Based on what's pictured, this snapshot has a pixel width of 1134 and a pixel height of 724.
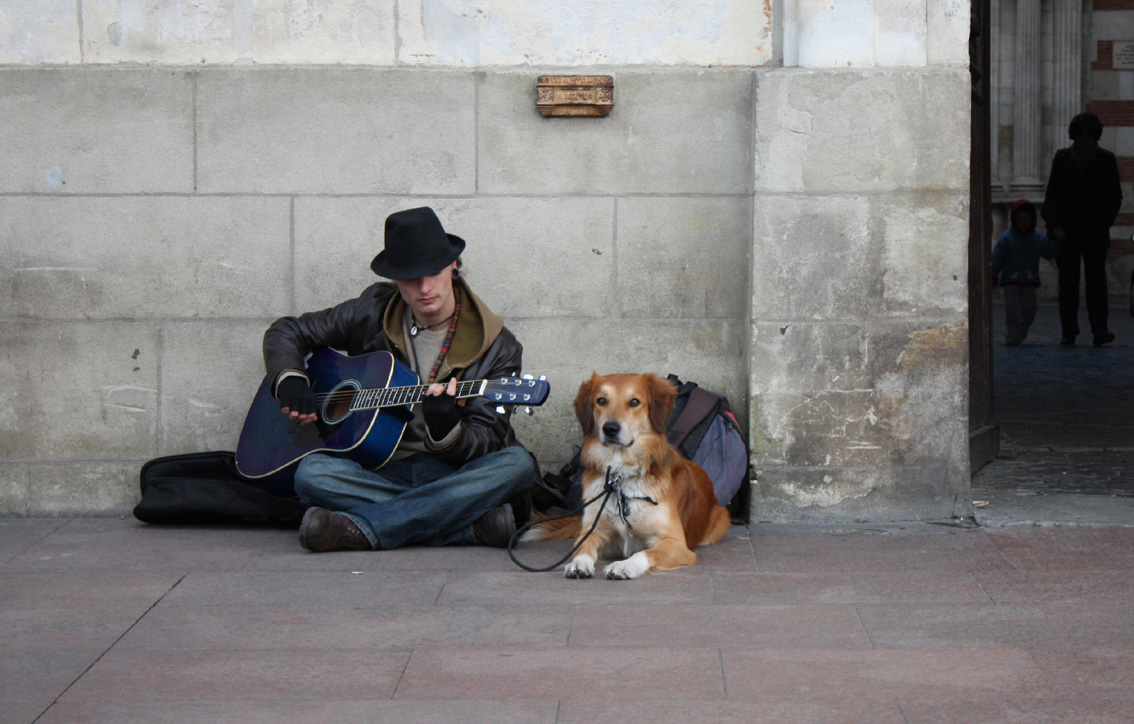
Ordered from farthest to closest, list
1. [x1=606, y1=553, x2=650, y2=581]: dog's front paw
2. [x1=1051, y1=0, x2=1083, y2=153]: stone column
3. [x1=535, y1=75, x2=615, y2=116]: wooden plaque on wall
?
1. [x1=1051, y1=0, x2=1083, y2=153]: stone column
2. [x1=535, y1=75, x2=615, y2=116]: wooden plaque on wall
3. [x1=606, y1=553, x2=650, y2=581]: dog's front paw

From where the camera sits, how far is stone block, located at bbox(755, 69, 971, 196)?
521cm

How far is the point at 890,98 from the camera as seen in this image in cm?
521

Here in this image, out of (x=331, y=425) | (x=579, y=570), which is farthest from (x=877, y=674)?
(x=331, y=425)

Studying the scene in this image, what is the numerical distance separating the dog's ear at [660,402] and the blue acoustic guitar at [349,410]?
41 cm

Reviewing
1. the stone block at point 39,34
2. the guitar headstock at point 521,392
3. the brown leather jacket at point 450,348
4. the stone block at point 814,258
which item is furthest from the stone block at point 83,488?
the stone block at point 814,258

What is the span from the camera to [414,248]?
4898mm

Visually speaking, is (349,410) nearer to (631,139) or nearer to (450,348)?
(450,348)

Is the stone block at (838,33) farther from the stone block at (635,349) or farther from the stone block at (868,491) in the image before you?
the stone block at (868,491)

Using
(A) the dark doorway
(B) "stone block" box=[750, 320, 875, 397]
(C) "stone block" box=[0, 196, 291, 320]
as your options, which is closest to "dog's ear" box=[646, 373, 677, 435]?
(B) "stone block" box=[750, 320, 875, 397]

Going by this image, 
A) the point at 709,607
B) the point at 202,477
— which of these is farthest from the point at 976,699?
the point at 202,477

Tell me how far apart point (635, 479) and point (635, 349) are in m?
1.01

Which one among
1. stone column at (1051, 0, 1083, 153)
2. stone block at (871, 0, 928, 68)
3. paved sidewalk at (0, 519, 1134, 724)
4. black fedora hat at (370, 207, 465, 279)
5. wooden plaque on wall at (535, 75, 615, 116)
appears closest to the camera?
paved sidewalk at (0, 519, 1134, 724)

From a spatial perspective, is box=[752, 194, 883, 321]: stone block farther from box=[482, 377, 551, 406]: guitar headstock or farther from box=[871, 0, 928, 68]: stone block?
box=[482, 377, 551, 406]: guitar headstock

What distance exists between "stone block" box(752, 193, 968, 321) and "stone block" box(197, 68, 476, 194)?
136 centimetres
